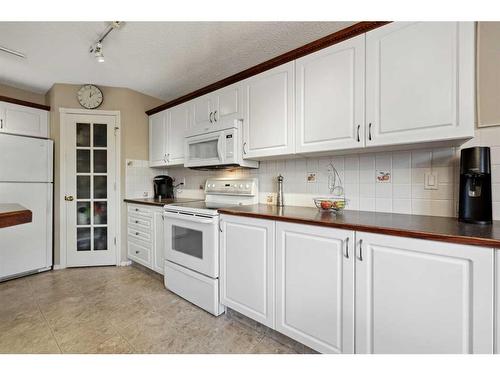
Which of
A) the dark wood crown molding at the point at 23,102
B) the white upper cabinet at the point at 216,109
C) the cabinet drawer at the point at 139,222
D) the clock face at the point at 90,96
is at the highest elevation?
the clock face at the point at 90,96

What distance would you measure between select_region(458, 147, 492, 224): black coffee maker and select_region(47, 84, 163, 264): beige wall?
3406mm

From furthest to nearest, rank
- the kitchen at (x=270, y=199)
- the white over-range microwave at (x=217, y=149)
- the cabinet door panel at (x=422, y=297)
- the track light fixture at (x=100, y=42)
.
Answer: the white over-range microwave at (x=217, y=149) → the track light fixture at (x=100, y=42) → the kitchen at (x=270, y=199) → the cabinet door panel at (x=422, y=297)

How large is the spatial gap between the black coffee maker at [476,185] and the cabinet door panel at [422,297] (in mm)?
451

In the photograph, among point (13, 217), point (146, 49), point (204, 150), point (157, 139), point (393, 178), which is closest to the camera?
point (13, 217)

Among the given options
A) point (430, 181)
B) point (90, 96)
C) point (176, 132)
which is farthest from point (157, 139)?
point (430, 181)

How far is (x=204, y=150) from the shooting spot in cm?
254

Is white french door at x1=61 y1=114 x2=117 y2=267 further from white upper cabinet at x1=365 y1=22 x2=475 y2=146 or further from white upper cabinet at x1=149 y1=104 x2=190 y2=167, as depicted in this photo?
white upper cabinet at x1=365 y1=22 x2=475 y2=146

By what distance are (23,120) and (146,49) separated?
1929mm

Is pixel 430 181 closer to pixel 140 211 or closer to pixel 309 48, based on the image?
pixel 309 48

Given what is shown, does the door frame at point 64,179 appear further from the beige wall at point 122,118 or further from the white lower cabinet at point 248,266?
the white lower cabinet at point 248,266

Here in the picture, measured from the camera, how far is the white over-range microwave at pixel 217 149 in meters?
2.20

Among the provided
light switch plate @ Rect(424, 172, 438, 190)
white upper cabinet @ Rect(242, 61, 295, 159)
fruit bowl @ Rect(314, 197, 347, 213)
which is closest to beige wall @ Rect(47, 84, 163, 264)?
white upper cabinet @ Rect(242, 61, 295, 159)

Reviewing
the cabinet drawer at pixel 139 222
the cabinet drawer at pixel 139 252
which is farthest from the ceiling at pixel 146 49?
the cabinet drawer at pixel 139 252
